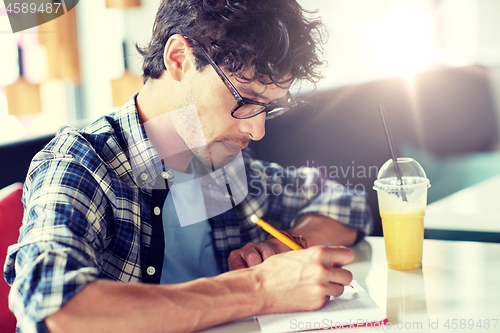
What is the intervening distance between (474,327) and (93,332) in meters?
0.55

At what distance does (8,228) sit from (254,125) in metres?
0.59

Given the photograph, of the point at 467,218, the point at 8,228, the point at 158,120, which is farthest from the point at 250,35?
the point at 467,218

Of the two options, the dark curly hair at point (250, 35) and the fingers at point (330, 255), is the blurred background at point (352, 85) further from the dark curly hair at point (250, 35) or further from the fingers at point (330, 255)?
the fingers at point (330, 255)

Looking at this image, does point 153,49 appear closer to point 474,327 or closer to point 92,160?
point 92,160

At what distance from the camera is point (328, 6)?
2480 millimetres

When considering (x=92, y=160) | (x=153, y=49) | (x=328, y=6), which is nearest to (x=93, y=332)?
(x=92, y=160)

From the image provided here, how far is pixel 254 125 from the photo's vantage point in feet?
3.34

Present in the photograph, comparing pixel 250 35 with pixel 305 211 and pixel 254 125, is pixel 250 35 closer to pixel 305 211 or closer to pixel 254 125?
pixel 254 125

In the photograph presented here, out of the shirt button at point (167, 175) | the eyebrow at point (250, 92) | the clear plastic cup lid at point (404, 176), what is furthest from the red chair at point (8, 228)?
the clear plastic cup lid at point (404, 176)

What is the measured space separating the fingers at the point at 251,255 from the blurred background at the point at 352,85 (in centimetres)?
54

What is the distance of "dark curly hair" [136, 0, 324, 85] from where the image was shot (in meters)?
0.97

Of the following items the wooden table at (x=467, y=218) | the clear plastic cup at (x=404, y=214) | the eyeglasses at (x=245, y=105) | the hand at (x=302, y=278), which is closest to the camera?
the hand at (x=302, y=278)

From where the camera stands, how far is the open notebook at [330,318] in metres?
0.63

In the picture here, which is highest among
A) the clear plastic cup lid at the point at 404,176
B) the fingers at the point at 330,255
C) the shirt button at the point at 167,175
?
the clear plastic cup lid at the point at 404,176
